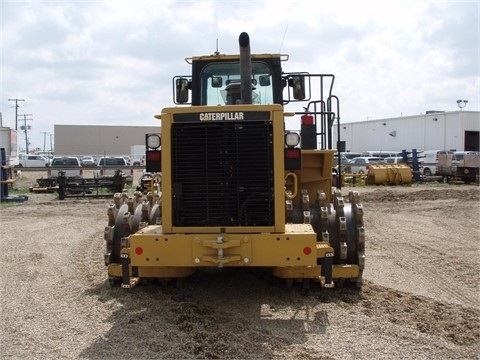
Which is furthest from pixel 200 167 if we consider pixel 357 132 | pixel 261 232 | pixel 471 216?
pixel 357 132

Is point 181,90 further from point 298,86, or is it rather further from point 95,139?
point 95,139

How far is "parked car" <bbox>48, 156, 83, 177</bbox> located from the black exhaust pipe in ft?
80.2

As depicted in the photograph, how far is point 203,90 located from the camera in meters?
8.44

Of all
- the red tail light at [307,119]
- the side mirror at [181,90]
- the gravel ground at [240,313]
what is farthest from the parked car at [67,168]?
the red tail light at [307,119]

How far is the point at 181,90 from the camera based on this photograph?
8531mm

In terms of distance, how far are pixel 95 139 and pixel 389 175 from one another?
2018 inches

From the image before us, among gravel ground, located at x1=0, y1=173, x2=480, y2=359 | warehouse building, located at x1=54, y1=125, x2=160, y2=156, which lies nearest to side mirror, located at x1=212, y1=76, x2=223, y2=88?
gravel ground, located at x1=0, y1=173, x2=480, y2=359

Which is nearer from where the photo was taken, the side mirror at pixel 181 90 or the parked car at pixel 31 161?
the side mirror at pixel 181 90

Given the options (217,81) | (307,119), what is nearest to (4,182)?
(217,81)

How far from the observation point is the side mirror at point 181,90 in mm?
8492

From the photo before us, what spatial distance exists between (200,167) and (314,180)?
2221mm

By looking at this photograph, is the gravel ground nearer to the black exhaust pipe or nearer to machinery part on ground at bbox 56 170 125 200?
the black exhaust pipe

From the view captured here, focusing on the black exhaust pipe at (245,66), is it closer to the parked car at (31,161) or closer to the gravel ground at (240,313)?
the gravel ground at (240,313)

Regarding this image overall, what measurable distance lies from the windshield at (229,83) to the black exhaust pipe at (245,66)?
1.12 m
